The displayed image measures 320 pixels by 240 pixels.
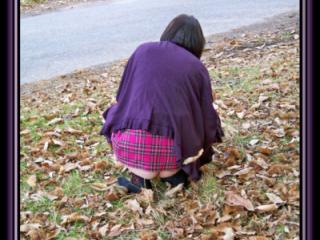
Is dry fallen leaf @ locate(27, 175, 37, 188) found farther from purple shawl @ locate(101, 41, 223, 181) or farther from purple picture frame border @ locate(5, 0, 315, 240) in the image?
purple picture frame border @ locate(5, 0, 315, 240)

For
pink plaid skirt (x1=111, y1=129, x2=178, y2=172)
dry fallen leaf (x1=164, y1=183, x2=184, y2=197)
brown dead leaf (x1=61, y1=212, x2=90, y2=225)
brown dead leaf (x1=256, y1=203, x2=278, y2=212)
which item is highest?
pink plaid skirt (x1=111, y1=129, x2=178, y2=172)

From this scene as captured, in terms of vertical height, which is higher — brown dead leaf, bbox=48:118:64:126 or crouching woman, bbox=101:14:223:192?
crouching woman, bbox=101:14:223:192

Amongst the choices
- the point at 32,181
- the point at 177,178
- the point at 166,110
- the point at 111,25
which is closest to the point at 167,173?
the point at 177,178

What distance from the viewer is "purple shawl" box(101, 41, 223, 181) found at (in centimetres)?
228

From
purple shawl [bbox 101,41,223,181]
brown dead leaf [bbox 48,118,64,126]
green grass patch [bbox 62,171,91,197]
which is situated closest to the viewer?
purple shawl [bbox 101,41,223,181]

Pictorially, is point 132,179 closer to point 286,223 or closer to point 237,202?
point 237,202

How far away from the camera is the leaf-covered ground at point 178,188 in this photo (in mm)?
2229

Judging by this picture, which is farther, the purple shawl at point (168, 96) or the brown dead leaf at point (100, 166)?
the brown dead leaf at point (100, 166)

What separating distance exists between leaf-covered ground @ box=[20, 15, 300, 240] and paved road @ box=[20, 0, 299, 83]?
444 mm

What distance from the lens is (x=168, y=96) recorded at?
228cm

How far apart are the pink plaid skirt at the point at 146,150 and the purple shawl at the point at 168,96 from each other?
0.11 feet

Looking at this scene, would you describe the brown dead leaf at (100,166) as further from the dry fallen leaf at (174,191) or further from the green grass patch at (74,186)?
the dry fallen leaf at (174,191)
